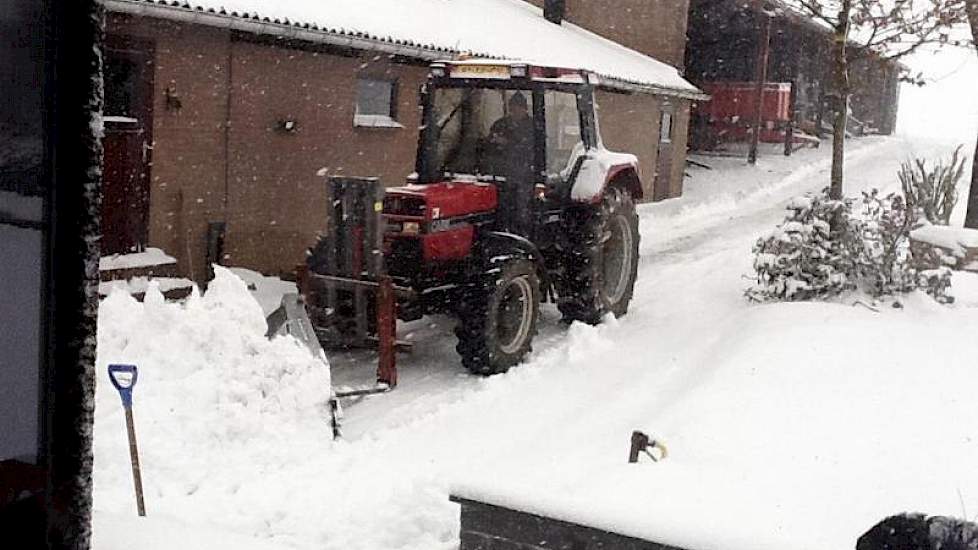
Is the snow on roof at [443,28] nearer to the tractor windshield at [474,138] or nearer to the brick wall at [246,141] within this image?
the brick wall at [246,141]

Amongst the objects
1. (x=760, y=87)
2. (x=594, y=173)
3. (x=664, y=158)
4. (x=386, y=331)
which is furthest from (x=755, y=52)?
(x=386, y=331)

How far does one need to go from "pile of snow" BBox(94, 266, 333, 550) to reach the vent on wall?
12597 mm

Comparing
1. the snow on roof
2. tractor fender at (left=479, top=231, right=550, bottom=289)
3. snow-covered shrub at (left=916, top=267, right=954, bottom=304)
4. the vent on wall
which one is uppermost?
the vent on wall

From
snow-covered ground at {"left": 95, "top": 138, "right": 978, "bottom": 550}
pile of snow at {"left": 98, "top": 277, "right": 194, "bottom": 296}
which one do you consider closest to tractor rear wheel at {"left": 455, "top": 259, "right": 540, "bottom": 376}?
snow-covered ground at {"left": 95, "top": 138, "right": 978, "bottom": 550}

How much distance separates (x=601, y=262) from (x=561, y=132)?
1.25 meters

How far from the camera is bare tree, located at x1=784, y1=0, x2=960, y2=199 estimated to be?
41.7ft

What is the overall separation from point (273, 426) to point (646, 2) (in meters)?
16.4

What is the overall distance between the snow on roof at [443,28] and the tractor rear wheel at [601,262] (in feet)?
10.1

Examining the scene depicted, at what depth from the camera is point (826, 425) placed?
566cm

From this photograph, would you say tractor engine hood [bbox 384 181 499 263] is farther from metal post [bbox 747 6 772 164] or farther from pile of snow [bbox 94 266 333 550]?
metal post [bbox 747 6 772 164]

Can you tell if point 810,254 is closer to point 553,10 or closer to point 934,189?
point 934,189

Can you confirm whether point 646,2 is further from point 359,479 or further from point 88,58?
point 88,58

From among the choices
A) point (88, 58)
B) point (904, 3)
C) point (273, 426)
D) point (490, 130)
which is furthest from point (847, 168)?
point (88, 58)

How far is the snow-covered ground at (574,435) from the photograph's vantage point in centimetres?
435
